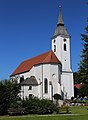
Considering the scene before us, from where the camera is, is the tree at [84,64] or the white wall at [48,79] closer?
the tree at [84,64]

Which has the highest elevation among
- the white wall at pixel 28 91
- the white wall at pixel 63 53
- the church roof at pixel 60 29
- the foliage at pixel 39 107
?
the church roof at pixel 60 29

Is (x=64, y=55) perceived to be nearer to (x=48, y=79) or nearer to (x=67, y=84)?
(x=67, y=84)

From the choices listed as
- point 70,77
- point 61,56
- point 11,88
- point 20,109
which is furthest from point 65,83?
point 20,109

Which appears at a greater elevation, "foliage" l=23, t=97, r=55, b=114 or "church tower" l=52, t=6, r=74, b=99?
"church tower" l=52, t=6, r=74, b=99

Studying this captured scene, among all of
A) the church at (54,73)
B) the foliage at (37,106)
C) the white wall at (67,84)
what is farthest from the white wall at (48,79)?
the foliage at (37,106)

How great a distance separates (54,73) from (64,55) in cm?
742

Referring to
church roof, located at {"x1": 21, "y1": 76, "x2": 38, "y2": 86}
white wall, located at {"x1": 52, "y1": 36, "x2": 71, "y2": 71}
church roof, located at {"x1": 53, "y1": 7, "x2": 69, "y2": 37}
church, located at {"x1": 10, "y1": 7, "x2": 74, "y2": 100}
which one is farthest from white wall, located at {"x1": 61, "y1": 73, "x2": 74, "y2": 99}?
church roof, located at {"x1": 53, "y1": 7, "x2": 69, "y2": 37}

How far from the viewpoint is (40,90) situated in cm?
7362

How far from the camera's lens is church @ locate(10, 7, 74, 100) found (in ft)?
241

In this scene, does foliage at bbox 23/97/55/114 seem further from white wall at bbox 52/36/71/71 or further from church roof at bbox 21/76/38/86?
white wall at bbox 52/36/71/71

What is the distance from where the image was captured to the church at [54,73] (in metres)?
73.4

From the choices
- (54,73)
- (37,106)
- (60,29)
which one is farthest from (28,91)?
(37,106)

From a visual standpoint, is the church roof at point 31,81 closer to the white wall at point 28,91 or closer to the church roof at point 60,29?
the white wall at point 28,91

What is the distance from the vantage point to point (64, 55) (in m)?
78.5
